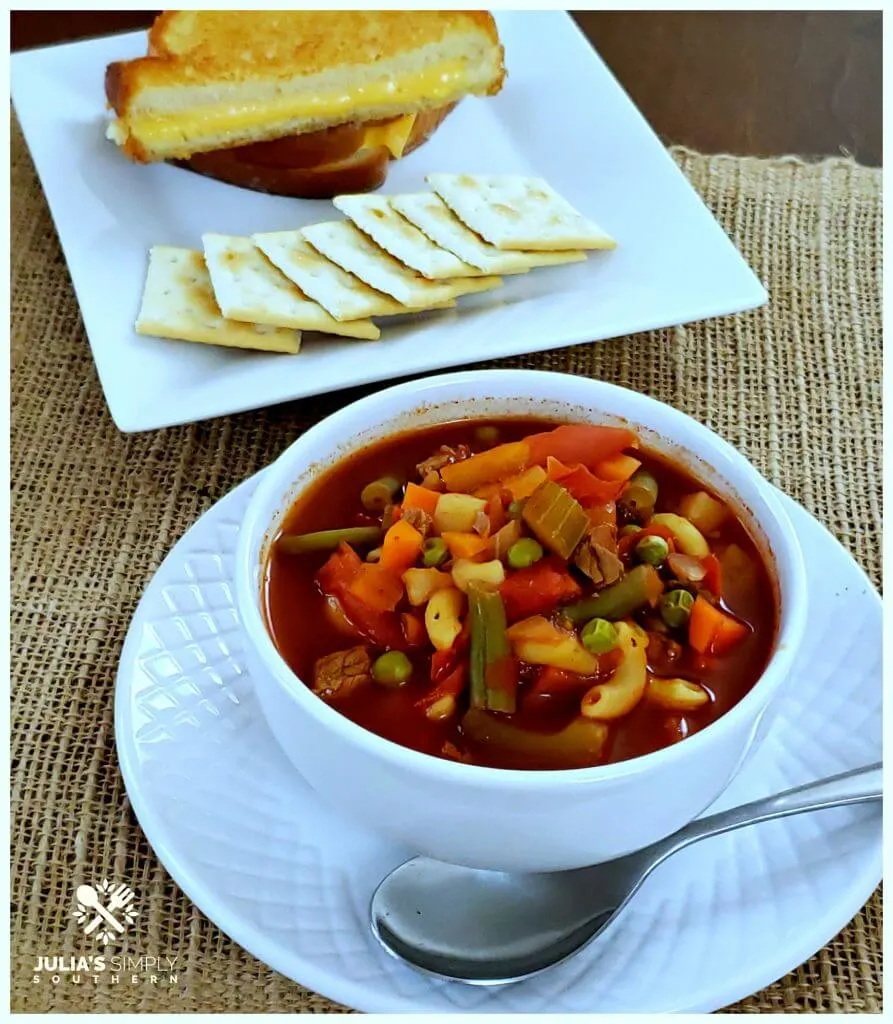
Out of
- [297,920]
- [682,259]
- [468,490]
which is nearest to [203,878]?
[297,920]

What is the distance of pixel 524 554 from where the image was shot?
163 centimetres

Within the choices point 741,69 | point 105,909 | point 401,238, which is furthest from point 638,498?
point 741,69

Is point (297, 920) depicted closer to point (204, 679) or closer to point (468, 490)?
point (204, 679)

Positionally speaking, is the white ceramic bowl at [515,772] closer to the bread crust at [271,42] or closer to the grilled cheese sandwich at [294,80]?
the grilled cheese sandwich at [294,80]

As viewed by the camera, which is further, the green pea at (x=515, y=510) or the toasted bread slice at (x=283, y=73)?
the toasted bread slice at (x=283, y=73)

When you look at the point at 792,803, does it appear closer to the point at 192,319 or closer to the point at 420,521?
the point at 420,521

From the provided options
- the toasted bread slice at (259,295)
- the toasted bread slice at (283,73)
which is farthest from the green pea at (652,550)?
the toasted bread slice at (283,73)

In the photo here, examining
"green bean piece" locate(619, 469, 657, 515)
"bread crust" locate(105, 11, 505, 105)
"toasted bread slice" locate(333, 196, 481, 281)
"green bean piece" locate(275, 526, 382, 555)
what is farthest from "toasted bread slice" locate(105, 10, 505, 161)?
"green bean piece" locate(619, 469, 657, 515)

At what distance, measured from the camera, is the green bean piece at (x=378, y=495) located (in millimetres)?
1855

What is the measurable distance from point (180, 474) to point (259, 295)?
492 millimetres

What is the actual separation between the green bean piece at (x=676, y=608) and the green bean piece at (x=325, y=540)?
459 millimetres

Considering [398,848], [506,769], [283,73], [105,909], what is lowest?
[105,909]

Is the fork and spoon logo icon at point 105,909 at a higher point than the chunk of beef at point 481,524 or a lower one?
lower

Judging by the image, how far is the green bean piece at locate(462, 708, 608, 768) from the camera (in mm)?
1531
